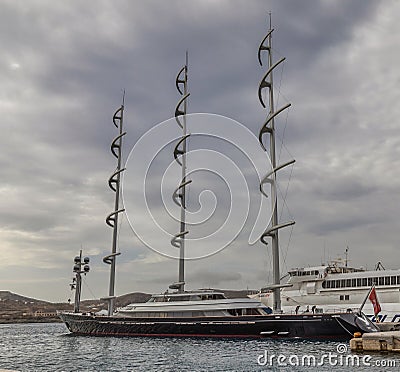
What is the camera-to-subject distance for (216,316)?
173ft

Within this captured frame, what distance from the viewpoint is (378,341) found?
3231 cm

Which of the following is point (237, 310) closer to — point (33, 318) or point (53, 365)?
point (53, 365)

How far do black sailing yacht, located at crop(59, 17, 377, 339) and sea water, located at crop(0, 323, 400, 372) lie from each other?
7.42 feet

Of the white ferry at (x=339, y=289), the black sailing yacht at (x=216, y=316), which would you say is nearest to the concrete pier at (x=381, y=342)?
the black sailing yacht at (x=216, y=316)

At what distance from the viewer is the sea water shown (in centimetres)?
2934

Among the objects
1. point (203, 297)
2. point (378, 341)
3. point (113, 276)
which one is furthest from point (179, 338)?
point (378, 341)
